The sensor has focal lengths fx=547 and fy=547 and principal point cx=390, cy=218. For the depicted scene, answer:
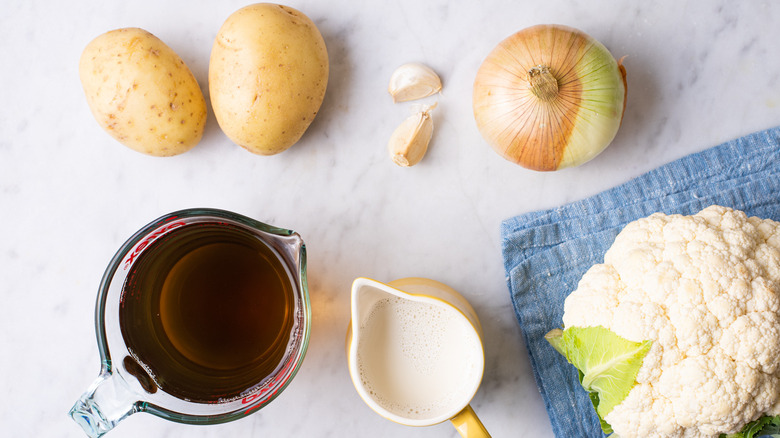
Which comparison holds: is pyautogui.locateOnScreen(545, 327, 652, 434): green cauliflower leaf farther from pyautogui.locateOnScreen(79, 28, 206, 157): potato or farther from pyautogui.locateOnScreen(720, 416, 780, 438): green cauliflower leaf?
pyautogui.locateOnScreen(79, 28, 206, 157): potato

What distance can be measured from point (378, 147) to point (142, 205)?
1.41ft

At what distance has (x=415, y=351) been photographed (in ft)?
2.80

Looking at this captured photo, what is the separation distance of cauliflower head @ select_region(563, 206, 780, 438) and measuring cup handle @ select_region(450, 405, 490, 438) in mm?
198

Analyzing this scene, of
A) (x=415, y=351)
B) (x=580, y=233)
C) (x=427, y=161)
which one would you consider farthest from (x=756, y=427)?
(x=427, y=161)

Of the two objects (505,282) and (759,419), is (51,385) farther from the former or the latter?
(759,419)

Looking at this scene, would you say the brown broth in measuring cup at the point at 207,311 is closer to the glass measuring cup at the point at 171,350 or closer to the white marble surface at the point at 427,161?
the glass measuring cup at the point at 171,350

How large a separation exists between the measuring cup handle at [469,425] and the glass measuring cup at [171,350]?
0.25 meters

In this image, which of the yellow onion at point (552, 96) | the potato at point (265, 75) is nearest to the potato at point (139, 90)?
the potato at point (265, 75)

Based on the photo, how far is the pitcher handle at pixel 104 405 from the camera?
27.4 inches

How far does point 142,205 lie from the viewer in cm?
96

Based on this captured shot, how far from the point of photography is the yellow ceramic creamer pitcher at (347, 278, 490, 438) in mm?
823

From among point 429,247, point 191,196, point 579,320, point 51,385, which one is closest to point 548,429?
point 579,320

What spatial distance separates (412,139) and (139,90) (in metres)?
0.43

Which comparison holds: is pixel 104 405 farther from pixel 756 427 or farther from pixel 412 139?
pixel 756 427
